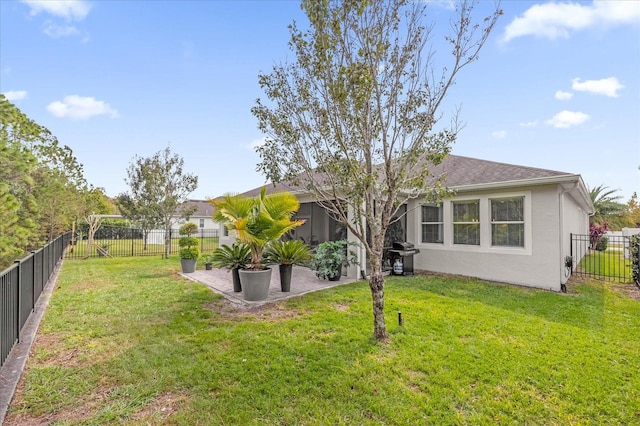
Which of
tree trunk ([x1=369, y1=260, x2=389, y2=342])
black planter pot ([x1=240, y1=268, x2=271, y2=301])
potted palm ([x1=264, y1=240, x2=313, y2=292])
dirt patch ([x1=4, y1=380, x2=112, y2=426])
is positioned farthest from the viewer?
potted palm ([x1=264, y1=240, x2=313, y2=292])

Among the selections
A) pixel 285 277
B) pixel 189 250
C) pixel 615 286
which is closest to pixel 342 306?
pixel 285 277

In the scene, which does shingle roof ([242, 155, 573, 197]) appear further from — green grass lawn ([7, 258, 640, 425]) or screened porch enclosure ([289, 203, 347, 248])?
screened porch enclosure ([289, 203, 347, 248])

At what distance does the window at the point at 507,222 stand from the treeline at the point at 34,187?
11511 millimetres

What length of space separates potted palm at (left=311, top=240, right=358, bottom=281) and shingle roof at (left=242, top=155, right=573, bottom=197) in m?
1.98

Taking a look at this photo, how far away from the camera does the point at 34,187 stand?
12031 mm

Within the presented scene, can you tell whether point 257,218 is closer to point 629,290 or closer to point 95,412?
point 95,412

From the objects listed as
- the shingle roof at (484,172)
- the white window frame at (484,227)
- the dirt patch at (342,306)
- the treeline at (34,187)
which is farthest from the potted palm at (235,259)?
the white window frame at (484,227)

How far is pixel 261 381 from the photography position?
3.13 meters

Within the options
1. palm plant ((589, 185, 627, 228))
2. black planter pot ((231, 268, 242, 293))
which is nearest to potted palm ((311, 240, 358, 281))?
black planter pot ((231, 268, 242, 293))

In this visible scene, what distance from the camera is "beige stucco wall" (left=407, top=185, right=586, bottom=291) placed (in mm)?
7336

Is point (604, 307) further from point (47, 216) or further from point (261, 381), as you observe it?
point (47, 216)

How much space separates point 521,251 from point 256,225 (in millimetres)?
6905

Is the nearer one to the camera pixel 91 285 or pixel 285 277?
pixel 285 277

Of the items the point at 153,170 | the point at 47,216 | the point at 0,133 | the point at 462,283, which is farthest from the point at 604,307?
the point at 47,216
